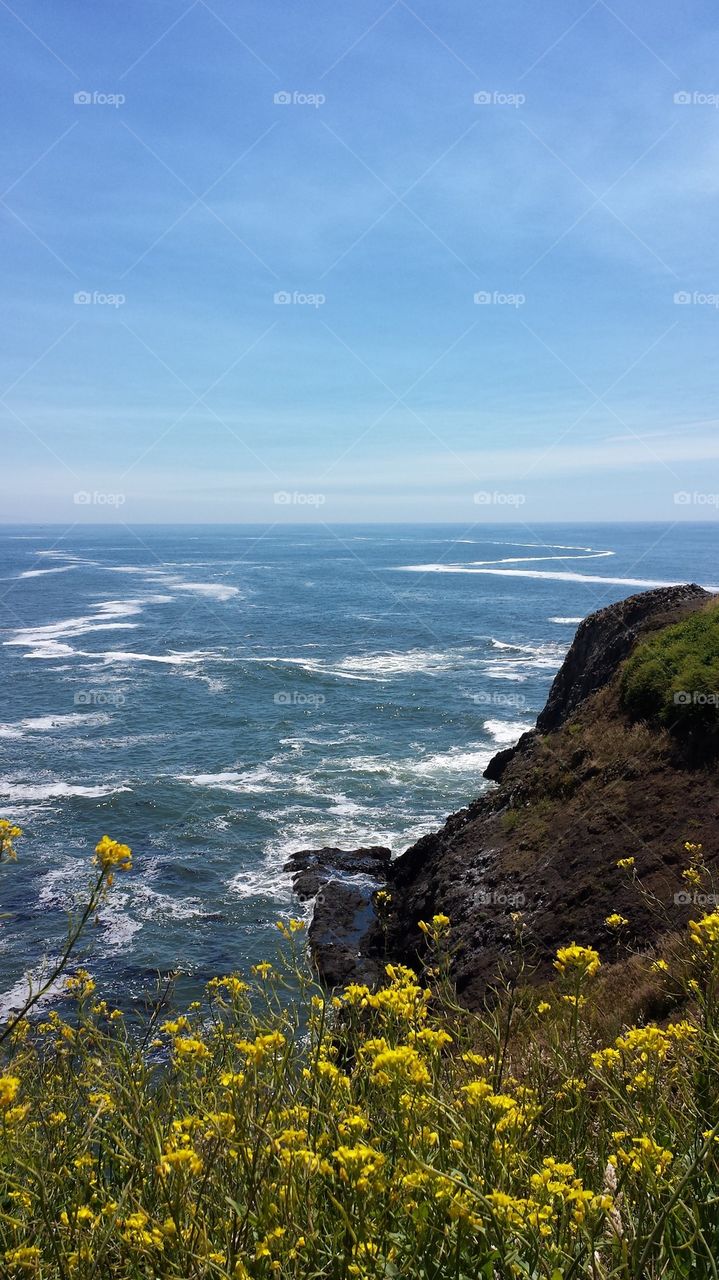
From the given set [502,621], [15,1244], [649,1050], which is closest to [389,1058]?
[649,1050]

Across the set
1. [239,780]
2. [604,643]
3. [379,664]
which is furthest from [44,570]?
[604,643]

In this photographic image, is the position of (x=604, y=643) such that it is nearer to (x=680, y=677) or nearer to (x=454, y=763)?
(x=680, y=677)

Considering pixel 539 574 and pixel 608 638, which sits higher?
pixel 539 574

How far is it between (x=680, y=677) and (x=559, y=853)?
17.5ft

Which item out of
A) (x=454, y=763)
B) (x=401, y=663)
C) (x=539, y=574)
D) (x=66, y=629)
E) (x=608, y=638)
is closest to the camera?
(x=608, y=638)

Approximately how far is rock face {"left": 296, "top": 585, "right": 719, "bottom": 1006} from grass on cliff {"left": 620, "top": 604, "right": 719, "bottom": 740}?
56 centimetres

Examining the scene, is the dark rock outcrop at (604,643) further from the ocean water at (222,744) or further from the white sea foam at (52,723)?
the white sea foam at (52,723)

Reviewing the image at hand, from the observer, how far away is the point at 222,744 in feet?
114

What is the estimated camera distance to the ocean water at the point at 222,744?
20812 mm

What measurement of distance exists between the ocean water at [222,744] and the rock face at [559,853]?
2520mm

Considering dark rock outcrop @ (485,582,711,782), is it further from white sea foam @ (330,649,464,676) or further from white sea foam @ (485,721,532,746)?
white sea foam @ (330,649,464,676)

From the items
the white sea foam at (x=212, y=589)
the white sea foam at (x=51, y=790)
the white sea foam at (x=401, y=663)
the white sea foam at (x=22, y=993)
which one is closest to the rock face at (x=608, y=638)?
the white sea foam at (x=51, y=790)

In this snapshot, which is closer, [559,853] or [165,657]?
[559,853]

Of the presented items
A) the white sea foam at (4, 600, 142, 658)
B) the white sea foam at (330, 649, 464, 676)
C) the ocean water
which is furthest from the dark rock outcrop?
the white sea foam at (4, 600, 142, 658)
